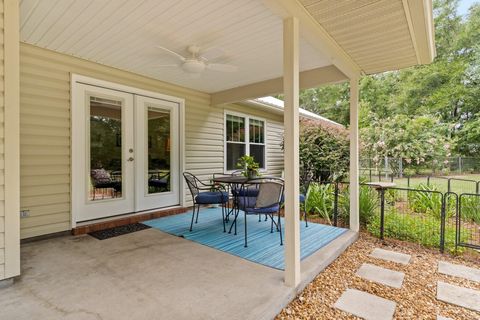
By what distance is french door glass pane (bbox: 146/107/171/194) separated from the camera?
15.0ft

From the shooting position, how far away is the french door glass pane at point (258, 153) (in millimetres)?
7243

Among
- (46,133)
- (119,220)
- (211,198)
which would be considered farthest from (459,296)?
(46,133)

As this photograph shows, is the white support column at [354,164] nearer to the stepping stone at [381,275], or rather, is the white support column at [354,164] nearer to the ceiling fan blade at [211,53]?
the stepping stone at [381,275]

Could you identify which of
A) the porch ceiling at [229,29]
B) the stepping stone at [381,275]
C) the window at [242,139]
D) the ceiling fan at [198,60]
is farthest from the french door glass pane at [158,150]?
the stepping stone at [381,275]


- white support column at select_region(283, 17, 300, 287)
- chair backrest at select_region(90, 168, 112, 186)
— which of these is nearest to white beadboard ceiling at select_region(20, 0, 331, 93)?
white support column at select_region(283, 17, 300, 287)

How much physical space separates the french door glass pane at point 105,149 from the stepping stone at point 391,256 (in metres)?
4.02

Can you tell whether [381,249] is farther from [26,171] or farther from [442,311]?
[26,171]

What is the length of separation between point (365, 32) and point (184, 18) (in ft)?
6.47

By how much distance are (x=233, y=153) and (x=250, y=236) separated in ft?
11.0

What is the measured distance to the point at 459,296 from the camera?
2258 mm

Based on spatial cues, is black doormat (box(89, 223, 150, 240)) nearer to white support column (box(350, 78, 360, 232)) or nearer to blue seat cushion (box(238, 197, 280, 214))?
blue seat cushion (box(238, 197, 280, 214))

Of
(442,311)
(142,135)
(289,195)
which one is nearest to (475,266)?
(442,311)

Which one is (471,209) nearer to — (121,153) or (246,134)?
(246,134)

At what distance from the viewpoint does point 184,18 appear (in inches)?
103
